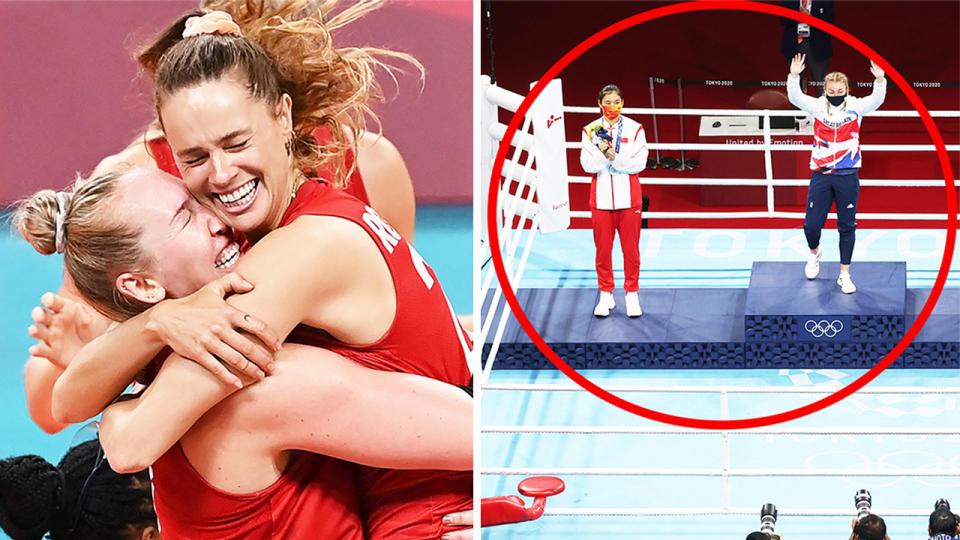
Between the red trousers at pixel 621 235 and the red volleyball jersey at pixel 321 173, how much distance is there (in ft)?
10.6

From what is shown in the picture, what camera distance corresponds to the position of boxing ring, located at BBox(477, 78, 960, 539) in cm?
467

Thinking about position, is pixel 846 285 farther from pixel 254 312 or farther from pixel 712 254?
pixel 254 312

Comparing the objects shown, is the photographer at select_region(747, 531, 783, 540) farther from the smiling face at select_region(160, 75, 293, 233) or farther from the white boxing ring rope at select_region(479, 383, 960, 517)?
the smiling face at select_region(160, 75, 293, 233)

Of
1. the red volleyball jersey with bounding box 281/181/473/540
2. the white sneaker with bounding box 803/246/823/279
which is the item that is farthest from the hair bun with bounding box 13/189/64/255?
the white sneaker with bounding box 803/246/823/279

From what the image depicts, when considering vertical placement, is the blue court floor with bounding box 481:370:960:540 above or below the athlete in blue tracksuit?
below

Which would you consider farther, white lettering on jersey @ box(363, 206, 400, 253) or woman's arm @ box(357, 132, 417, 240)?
woman's arm @ box(357, 132, 417, 240)

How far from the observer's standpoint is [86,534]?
3.12m

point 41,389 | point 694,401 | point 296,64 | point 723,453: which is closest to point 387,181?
point 296,64

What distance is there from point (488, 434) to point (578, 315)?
43.6 inches

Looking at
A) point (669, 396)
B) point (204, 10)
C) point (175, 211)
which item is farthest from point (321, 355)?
point (669, 396)

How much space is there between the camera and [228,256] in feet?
9.20

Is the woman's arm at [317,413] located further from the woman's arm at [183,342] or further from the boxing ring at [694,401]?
the boxing ring at [694,401]
